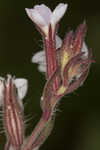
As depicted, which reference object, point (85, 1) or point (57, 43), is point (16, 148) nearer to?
point (57, 43)

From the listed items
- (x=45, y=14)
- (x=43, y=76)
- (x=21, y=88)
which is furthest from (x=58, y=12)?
(x=43, y=76)

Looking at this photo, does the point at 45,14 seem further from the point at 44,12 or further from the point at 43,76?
the point at 43,76

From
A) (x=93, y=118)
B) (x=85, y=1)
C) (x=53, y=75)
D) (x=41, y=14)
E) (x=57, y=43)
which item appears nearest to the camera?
(x=53, y=75)

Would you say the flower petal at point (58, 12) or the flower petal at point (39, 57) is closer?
the flower petal at point (58, 12)

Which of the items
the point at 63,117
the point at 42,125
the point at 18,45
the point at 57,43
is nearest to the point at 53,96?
the point at 42,125

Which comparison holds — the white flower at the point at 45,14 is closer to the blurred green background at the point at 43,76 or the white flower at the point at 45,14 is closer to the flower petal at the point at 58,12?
the flower petal at the point at 58,12

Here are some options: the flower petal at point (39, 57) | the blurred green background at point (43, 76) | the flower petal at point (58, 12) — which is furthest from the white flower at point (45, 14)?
the blurred green background at point (43, 76)
